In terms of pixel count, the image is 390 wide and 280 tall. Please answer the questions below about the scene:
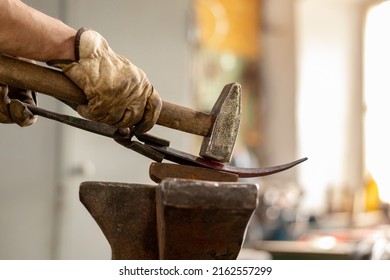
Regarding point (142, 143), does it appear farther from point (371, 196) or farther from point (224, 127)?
point (371, 196)

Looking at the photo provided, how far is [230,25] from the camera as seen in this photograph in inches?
260

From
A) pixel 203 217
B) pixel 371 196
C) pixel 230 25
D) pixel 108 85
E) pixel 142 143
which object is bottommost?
pixel 371 196

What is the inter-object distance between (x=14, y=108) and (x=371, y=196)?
213 inches

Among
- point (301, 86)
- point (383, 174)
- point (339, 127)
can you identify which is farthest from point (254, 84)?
point (383, 174)

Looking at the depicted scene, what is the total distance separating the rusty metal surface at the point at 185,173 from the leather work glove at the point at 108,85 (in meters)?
0.09

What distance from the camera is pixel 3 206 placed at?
2682mm

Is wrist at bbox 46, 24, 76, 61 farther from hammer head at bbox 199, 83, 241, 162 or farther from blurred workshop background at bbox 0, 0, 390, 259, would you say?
blurred workshop background at bbox 0, 0, 390, 259

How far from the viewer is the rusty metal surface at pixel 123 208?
126 centimetres

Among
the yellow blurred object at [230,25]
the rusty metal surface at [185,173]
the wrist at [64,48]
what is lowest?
the rusty metal surface at [185,173]

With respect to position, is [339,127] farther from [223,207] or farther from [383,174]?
[223,207]

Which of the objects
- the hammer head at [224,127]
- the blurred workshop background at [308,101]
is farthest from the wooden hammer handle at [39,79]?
the blurred workshop background at [308,101]

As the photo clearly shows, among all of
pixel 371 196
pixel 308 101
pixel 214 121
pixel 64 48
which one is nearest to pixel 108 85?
pixel 64 48

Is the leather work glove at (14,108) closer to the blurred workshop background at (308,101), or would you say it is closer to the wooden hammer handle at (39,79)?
the wooden hammer handle at (39,79)
